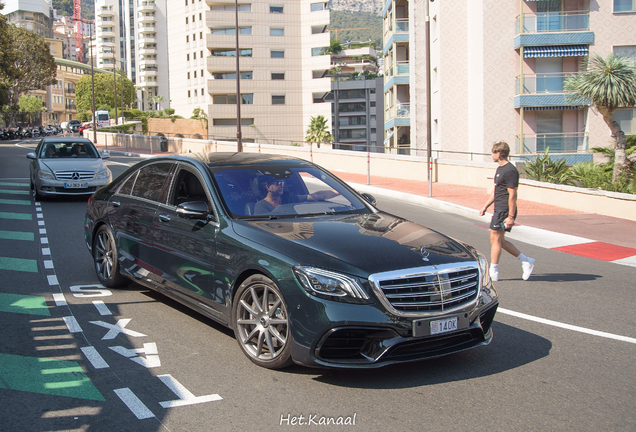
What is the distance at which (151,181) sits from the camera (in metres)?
6.73

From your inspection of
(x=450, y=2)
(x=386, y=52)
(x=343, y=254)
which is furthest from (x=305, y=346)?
(x=386, y=52)

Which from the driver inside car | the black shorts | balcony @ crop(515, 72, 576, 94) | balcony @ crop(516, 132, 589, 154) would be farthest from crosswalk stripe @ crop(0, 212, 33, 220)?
balcony @ crop(515, 72, 576, 94)

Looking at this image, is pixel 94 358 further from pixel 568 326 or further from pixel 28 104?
pixel 28 104

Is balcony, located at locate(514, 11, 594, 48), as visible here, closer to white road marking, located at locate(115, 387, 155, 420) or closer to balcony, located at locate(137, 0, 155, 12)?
white road marking, located at locate(115, 387, 155, 420)

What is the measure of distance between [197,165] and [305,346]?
2479mm

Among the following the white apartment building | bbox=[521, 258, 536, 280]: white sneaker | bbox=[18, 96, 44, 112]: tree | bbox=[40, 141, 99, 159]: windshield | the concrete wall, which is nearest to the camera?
bbox=[521, 258, 536, 280]: white sneaker

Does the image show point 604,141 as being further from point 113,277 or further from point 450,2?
point 113,277

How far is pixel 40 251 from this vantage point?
32.3ft

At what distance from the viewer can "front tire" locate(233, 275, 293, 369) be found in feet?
15.1

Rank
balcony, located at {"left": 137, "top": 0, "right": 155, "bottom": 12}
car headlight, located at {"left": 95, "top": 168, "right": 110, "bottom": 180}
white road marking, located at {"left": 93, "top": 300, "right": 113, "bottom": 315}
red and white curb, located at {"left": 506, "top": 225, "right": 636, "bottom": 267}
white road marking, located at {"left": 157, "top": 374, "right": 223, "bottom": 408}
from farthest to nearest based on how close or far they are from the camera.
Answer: balcony, located at {"left": 137, "top": 0, "right": 155, "bottom": 12}
car headlight, located at {"left": 95, "top": 168, "right": 110, "bottom": 180}
red and white curb, located at {"left": 506, "top": 225, "right": 636, "bottom": 267}
white road marking, located at {"left": 93, "top": 300, "right": 113, "bottom": 315}
white road marking, located at {"left": 157, "top": 374, "right": 223, "bottom": 408}

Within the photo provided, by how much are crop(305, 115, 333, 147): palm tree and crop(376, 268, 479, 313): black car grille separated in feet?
198

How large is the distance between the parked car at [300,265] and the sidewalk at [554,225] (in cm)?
648

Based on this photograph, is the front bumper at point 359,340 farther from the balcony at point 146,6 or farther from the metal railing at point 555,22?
the balcony at point 146,6

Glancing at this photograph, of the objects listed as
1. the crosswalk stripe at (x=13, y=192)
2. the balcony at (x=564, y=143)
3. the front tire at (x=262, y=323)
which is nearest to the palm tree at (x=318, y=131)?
the balcony at (x=564, y=143)
